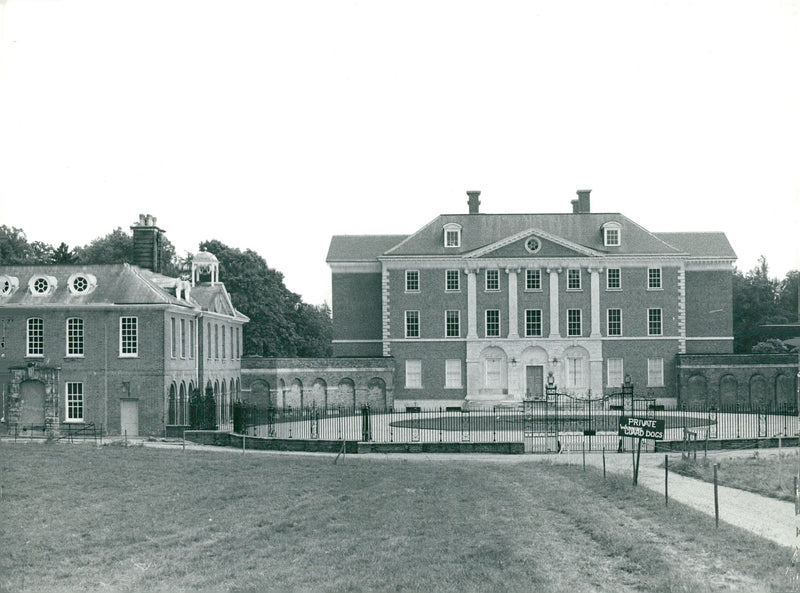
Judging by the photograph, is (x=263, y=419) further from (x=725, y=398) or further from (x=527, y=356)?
(x=725, y=398)

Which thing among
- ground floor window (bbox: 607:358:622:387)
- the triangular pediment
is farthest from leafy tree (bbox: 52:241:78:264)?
ground floor window (bbox: 607:358:622:387)

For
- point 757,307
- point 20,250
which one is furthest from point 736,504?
point 20,250

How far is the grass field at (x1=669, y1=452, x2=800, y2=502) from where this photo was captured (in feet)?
66.6

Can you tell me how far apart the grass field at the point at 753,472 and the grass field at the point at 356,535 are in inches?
94.8

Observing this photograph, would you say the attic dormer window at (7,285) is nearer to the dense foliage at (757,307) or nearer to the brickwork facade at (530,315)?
the brickwork facade at (530,315)

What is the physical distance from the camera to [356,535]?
15430 millimetres

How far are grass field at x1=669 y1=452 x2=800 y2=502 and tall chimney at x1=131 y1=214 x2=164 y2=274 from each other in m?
28.0

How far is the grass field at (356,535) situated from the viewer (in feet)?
40.5

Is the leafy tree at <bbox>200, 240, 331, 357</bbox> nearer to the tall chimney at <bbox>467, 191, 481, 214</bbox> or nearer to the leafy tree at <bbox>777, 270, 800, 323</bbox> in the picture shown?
the tall chimney at <bbox>467, 191, 481, 214</bbox>

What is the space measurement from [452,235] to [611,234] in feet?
31.6

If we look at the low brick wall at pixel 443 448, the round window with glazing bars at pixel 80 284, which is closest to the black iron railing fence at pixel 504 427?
the low brick wall at pixel 443 448

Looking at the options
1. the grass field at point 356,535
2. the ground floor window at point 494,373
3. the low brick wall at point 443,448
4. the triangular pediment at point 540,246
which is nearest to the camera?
the grass field at point 356,535

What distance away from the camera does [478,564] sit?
13.1 meters

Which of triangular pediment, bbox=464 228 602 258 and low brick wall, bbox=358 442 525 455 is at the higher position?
triangular pediment, bbox=464 228 602 258
